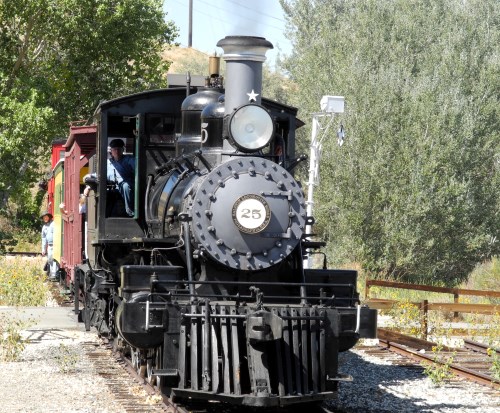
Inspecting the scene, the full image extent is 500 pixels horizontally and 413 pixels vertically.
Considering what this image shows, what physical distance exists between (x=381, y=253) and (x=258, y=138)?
1910cm

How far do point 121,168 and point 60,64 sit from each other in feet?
68.3

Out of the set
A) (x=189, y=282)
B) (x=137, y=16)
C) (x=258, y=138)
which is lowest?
(x=189, y=282)

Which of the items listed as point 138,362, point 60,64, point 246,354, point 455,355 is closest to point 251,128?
point 246,354

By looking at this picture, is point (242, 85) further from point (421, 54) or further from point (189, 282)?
point (421, 54)

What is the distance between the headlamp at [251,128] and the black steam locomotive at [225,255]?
0.04 feet

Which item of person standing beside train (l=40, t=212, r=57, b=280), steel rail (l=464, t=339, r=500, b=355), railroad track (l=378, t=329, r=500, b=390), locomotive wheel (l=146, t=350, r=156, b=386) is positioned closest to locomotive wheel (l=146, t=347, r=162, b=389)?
locomotive wheel (l=146, t=350, r=156, b=386)

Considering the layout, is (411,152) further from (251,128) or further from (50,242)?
(251,128)

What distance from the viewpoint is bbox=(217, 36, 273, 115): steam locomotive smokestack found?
27.8ft

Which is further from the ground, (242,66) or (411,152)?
(411,152)

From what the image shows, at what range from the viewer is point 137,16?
102 ft

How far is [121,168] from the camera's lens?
1038 centimetres

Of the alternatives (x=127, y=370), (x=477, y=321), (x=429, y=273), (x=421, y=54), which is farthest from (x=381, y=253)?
(x=127, y=370)

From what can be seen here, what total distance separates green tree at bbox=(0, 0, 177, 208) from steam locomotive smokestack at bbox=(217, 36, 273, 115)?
17490 mm

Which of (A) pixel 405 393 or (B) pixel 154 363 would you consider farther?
(A) pixel 405 393
